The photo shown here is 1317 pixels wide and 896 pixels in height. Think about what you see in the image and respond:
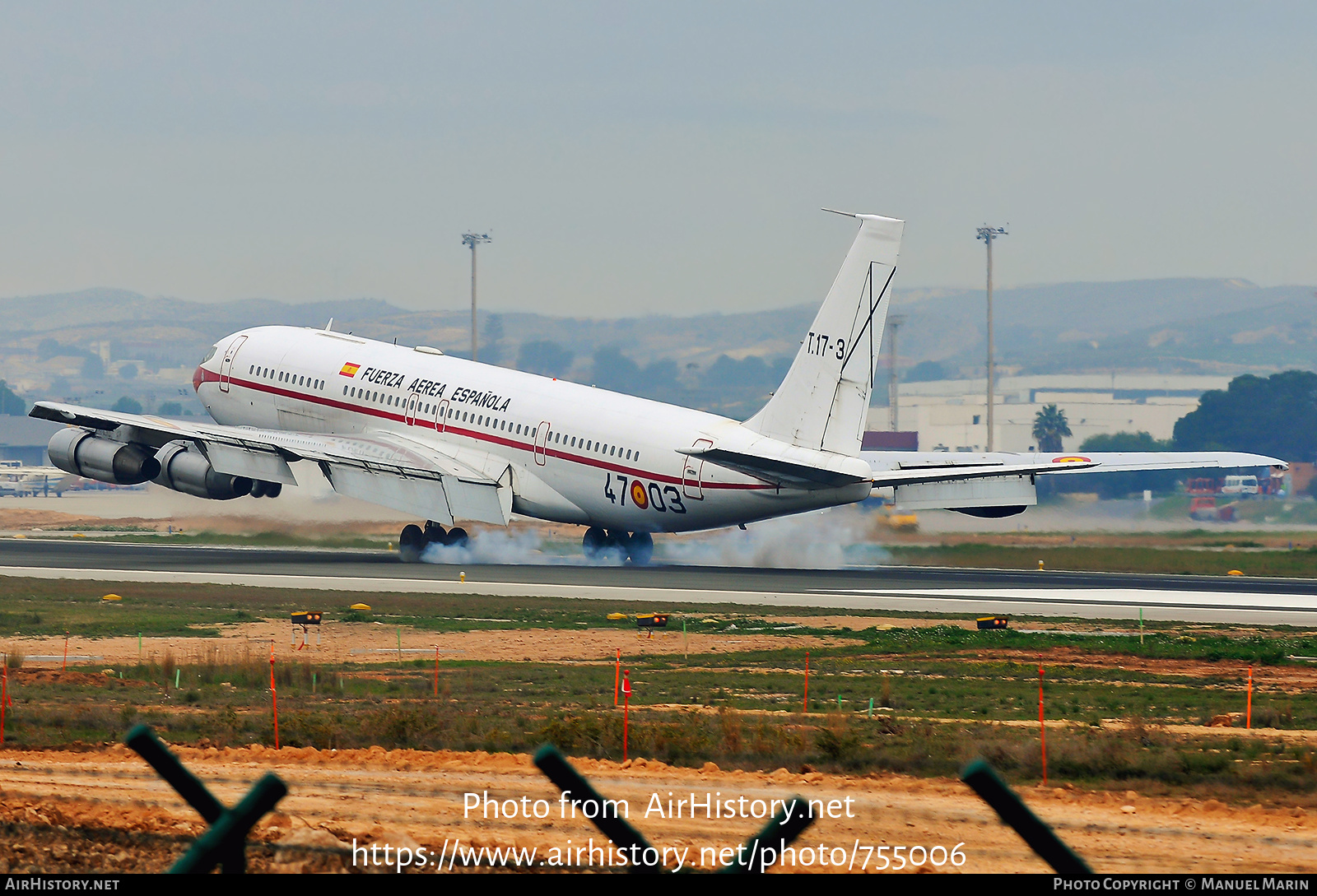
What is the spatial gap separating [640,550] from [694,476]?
8.31 m

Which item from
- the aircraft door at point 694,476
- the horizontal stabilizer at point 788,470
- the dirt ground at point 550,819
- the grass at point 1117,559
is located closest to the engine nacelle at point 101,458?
the aircraft door at point 694,476

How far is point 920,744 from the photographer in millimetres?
21016

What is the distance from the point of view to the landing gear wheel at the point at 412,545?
56375mm

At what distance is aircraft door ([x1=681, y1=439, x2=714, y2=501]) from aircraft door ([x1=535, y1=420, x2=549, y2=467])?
6597 mm

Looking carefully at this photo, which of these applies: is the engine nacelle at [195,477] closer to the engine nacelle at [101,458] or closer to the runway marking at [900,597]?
the engine nacelle at [101,458]

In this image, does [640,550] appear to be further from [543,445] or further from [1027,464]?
[1027,464]

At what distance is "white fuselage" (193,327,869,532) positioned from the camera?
159 ft

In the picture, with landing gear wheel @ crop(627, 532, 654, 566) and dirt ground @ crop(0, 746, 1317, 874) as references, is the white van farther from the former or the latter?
dirt ground @ crop(0, 746, 1317, 874)

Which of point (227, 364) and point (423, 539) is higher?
point (227, 364)

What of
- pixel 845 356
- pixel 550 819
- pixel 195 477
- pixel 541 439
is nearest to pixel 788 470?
pixel 845 356

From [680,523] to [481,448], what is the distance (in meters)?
8.87

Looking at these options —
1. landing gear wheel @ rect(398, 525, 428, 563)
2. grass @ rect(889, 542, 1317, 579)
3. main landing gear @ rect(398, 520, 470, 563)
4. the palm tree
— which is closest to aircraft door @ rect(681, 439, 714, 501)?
main landing gear @ rect(398, 520, 470, 563)

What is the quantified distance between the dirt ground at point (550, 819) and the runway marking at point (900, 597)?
23.6m

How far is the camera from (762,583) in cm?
4831
